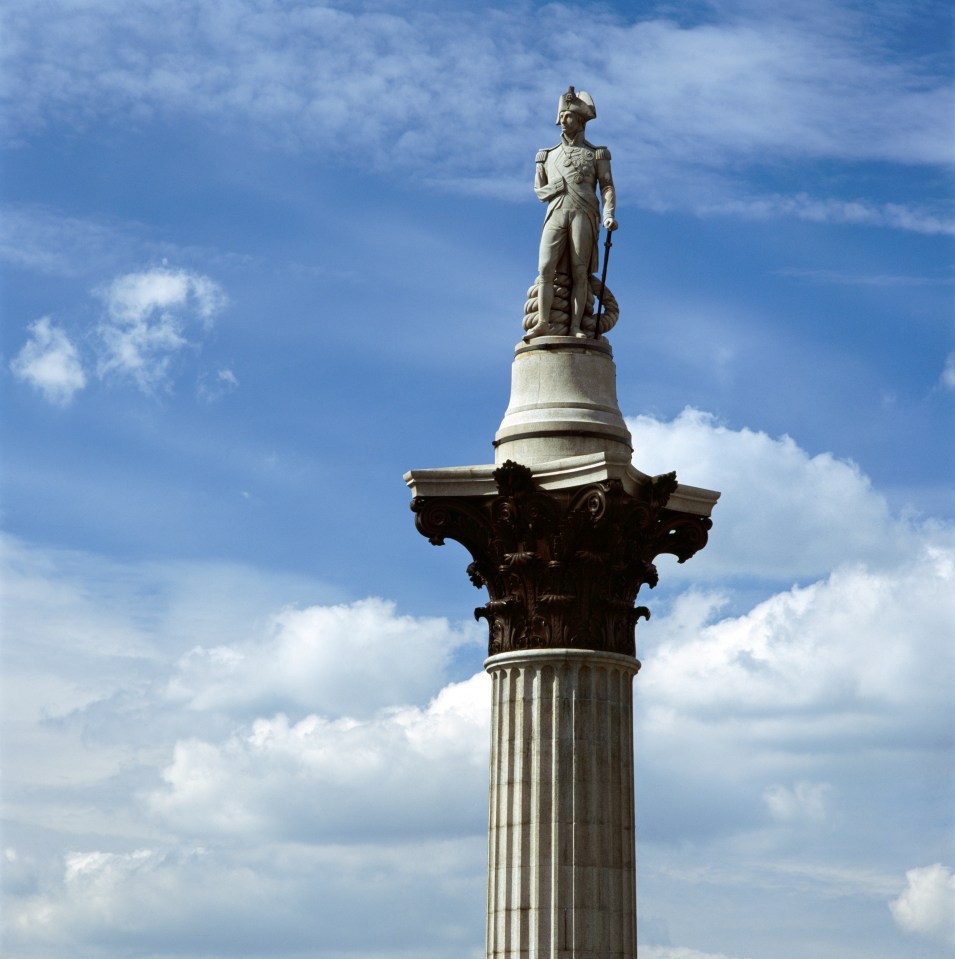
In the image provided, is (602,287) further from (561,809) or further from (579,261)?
Answer: (561,809)

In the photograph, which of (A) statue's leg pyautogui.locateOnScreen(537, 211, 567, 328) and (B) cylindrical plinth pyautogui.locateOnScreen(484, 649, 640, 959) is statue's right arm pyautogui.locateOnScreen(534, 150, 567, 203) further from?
(B) cylindrical plinth pyautogui.locateOnScreen(484, 649, 640, 959)

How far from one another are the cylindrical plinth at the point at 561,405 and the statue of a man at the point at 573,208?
1.57ft

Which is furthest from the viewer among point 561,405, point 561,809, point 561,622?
point 561,405

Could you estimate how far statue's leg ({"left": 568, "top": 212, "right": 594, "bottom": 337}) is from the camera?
40.9 metres

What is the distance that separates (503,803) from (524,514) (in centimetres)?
537

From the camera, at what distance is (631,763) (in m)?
38.8

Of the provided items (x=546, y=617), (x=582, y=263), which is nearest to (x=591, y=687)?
(x=546, y=617)

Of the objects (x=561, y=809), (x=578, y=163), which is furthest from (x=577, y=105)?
(x=561, y=809)

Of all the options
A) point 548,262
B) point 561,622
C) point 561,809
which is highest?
point 548,262

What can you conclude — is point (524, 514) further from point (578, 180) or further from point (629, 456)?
point (578, 180)

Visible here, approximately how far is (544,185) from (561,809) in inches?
500

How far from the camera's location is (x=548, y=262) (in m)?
41.0

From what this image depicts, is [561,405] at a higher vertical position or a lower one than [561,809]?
higher

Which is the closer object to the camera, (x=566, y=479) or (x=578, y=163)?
(x=566, y=479)
